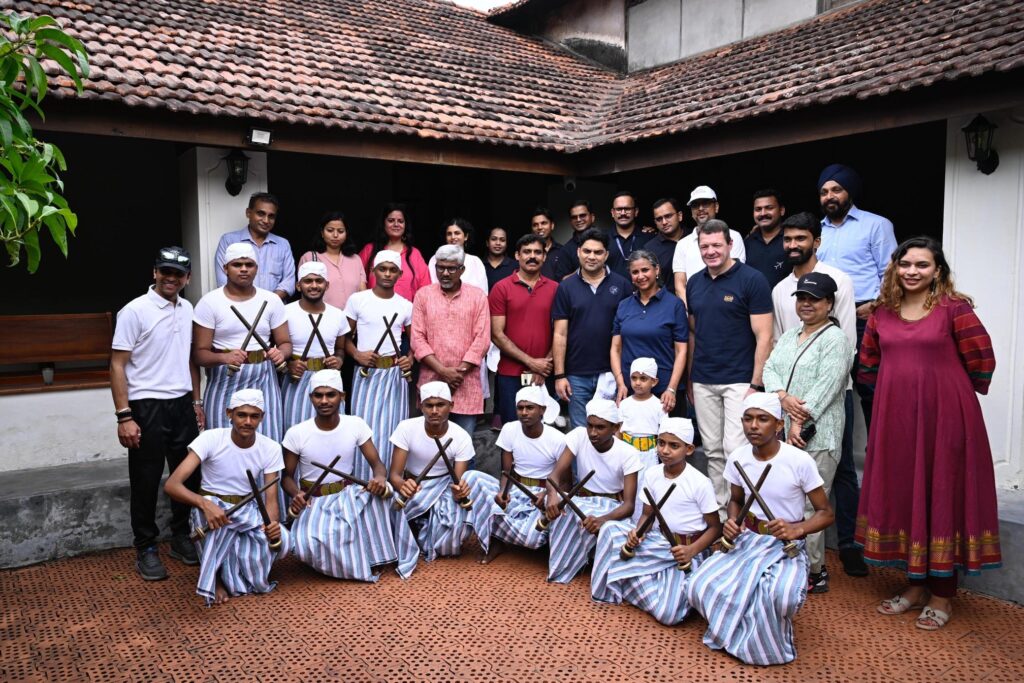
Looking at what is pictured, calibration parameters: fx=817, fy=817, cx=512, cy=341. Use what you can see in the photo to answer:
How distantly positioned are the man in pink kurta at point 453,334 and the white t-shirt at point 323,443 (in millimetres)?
880

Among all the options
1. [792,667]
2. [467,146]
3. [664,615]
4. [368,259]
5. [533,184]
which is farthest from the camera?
[533,184]

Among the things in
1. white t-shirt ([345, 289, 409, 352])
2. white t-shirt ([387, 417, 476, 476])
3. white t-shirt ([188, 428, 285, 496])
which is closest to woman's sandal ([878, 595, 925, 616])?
white t-shirt ([387, 417, 476, 476])

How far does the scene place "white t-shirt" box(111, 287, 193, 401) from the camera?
465 cm

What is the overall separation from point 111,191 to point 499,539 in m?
6.77

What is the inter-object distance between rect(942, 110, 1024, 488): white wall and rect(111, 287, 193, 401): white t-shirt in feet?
17.4

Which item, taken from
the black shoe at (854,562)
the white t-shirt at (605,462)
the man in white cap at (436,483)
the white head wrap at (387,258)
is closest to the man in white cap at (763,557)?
the white t-shirt at (605,462)

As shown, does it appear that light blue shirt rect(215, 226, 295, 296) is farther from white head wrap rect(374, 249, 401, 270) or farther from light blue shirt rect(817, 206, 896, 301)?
light blue shirt rect(817, 206, 896, 301)

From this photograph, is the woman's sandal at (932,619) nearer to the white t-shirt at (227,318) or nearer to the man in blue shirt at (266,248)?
the white t-shirt at (227,318)

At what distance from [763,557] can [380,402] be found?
109 inches

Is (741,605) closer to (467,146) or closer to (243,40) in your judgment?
(467,146)

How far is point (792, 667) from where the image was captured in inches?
147

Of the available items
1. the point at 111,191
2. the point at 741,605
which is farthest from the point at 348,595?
the point at 111,191

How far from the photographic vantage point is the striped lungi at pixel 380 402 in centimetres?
558

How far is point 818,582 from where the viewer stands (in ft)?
15.2
